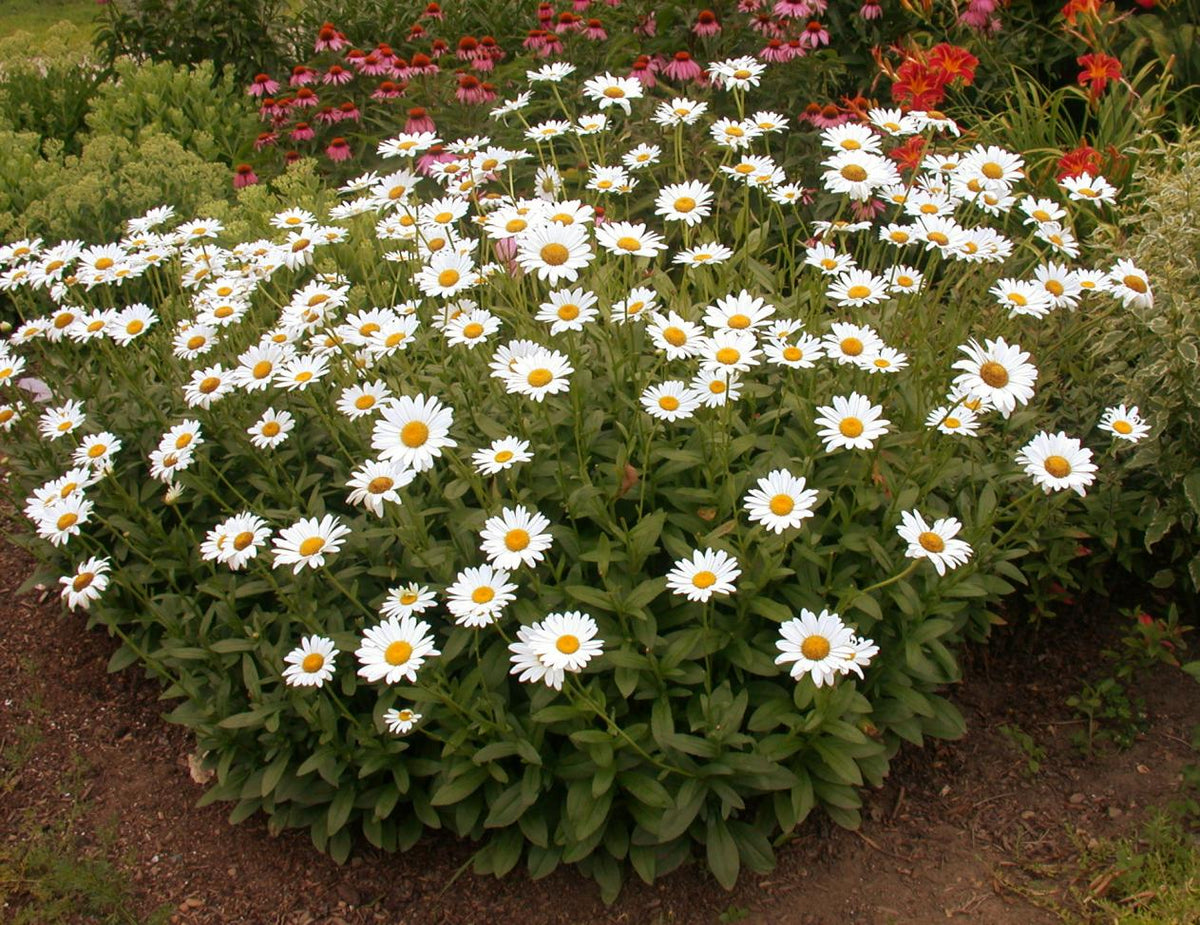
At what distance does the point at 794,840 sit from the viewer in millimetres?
2670

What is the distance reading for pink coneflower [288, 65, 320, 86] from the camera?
5316 millimetres

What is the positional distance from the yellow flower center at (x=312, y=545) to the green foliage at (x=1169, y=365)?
6.93ft

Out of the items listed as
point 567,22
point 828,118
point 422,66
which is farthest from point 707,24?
point 422,66

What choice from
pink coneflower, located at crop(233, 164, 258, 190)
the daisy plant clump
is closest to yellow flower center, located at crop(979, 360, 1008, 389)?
the daisy plant clump

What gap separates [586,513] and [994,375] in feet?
3.21

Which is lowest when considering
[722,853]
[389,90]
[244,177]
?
[722,853]

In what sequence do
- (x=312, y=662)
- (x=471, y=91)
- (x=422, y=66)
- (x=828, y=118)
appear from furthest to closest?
(x=422, y=66), (x=471, y=91), (x=828, y=118), (x=312, y=662)

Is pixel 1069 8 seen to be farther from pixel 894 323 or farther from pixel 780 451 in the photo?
pixel 780 451

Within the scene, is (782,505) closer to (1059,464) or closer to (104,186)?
(1059,464)

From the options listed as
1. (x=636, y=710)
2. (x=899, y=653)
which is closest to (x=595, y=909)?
(x=636, y=710)

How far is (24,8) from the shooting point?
1122 cm

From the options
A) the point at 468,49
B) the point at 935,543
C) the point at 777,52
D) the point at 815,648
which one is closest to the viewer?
the point at 815,648

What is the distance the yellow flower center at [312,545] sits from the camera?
238 cm

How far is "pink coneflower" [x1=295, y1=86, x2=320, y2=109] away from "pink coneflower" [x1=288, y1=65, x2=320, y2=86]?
0.20ft
